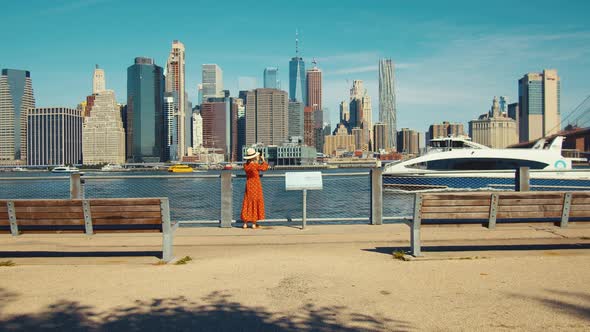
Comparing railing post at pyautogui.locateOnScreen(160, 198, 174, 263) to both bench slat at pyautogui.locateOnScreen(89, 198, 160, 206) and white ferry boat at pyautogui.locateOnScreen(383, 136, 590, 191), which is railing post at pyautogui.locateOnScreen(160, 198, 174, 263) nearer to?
bench slat at pyautogui.locateOnScreen(89, 198, 160, 206)

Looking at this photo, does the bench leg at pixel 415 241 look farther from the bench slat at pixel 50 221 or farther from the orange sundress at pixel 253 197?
the bench slat at pixel 50 221

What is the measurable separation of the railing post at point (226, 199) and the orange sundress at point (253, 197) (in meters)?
0.29

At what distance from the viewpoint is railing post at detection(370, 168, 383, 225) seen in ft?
34.2

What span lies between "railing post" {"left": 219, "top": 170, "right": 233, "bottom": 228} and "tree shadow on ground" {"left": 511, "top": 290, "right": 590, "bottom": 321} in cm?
620

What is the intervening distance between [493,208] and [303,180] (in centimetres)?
409

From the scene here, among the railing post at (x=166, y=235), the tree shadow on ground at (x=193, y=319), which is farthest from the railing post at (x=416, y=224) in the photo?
the railing post at (x=166, y=235)

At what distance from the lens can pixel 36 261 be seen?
6.90 m

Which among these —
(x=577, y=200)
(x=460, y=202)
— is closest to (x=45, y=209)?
(x=460, y=202)

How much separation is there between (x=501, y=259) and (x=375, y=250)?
170 cm

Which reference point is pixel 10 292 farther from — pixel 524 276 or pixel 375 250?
pixel 524 276

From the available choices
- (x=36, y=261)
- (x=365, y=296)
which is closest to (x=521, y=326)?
(x=365, y=296)

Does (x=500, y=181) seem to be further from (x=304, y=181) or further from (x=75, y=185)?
(x=75, y=185)

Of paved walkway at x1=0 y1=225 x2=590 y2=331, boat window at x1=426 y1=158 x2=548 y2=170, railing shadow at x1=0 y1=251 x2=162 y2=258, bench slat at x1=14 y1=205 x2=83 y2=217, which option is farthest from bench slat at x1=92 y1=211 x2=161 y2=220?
boat window at x1=426 y1=158 x2=548 y2=170

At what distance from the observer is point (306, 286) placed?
215 inches
